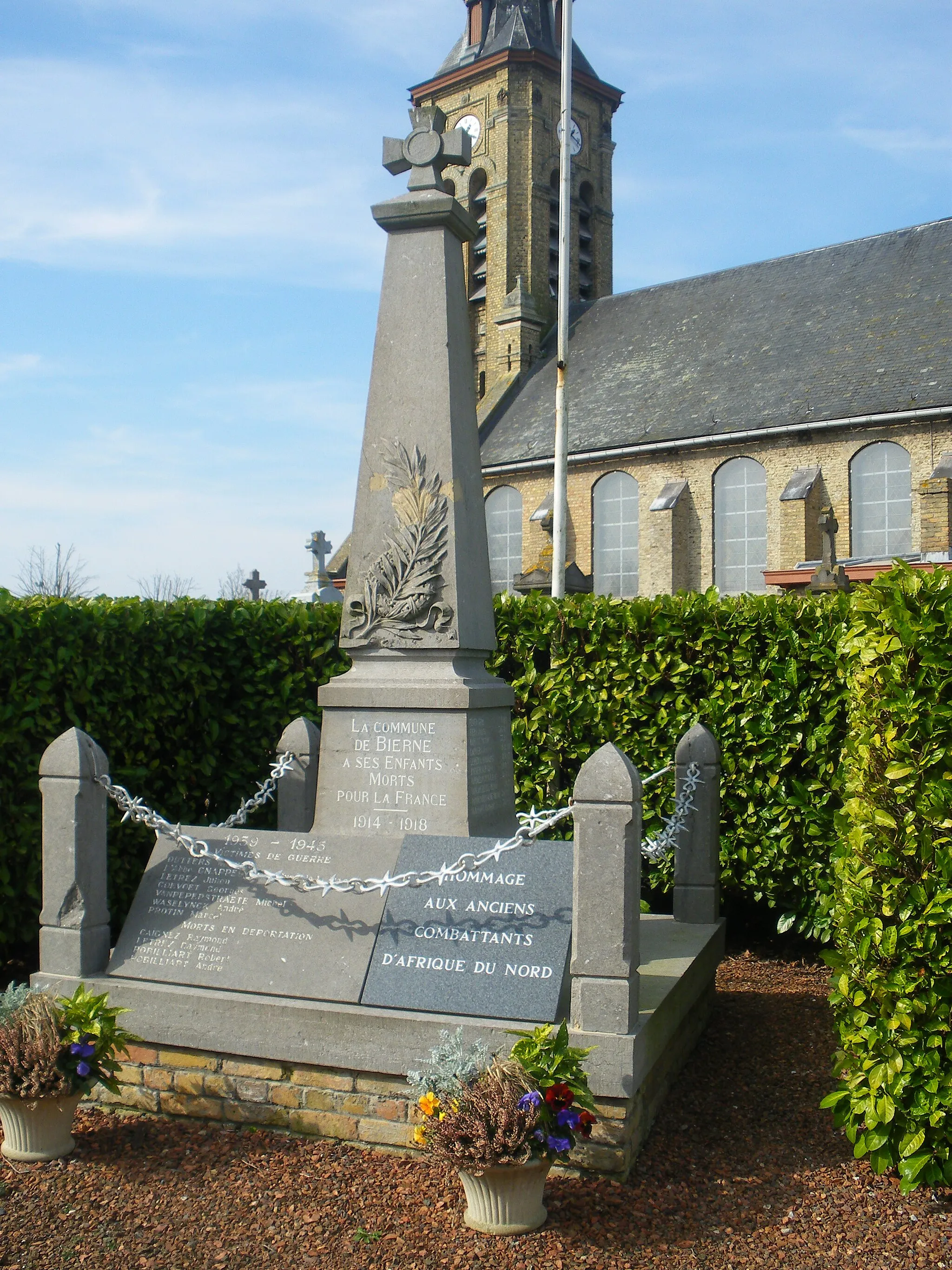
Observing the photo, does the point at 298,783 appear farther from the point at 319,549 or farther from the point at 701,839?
the point at 319,549

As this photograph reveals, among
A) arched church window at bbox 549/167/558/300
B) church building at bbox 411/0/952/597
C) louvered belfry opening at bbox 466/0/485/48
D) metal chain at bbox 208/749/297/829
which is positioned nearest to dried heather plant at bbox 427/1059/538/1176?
metal chain at bbox 208/749/297/829

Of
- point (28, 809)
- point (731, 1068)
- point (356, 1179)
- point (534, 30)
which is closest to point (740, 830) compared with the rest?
point (731, 1068)

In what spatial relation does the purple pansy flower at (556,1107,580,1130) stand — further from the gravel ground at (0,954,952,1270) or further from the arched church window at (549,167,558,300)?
the arched church window at (549,167,558,300)

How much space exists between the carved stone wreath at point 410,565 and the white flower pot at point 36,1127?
261 centimetres

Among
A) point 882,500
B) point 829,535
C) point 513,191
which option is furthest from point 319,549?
point 513,191

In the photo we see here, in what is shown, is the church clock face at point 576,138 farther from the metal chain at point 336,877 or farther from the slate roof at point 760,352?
the metal chain at point 336,877

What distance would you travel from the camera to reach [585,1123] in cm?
369

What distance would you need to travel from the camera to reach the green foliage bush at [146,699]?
244 inches

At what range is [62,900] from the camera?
4.87 meters

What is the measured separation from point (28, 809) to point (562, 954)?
3.49 m

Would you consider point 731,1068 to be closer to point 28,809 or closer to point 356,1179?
point 356,1179

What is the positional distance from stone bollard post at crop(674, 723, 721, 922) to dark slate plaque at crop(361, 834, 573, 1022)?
1.87 meters

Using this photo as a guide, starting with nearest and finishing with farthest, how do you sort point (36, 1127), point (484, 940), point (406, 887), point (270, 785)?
1. point (36, 1127)
2. point (484, 940)
3. point (406, 887)
4. point (270, 785)

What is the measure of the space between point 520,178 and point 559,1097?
32.8 m
